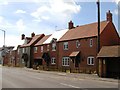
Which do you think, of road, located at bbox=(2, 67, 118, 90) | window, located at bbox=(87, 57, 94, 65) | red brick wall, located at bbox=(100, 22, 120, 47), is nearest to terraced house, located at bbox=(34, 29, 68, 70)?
window, located at bbox=(87, 57, 94, 65)

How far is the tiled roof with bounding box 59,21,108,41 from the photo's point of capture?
163 ft

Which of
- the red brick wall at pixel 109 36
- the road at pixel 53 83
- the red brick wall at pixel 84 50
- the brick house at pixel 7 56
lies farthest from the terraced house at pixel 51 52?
the brick house at pixel 7 56

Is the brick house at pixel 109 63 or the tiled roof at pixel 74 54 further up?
the tiled roof at pixel 74 54

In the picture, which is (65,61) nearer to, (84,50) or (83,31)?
(83,31)

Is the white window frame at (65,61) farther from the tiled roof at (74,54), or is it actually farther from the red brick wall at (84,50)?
the tiled roof at (74,54)

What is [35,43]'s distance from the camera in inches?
2980

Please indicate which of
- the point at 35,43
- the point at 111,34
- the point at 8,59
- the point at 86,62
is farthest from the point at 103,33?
the point at 8,59

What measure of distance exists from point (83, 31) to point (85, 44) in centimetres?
462

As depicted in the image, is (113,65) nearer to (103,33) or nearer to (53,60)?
(103,33)

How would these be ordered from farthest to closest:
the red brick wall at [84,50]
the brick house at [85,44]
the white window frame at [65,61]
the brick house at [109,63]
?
the white window frame at [65,61] < the brick house at [85,44] < the red brick wall at [84,50] < the brick house at [109,63]

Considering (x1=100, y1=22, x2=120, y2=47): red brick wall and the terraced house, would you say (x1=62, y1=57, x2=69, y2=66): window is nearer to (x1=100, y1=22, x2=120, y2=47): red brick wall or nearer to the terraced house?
the terraced house

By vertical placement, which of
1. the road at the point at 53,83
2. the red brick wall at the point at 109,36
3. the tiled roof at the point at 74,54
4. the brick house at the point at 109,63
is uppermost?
the red brick wall at the point at 109,36

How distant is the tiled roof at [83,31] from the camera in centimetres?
4978

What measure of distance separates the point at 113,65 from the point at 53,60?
27677mm
